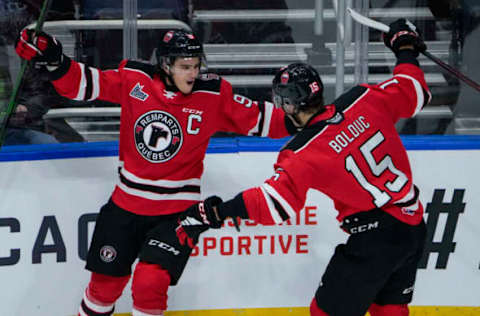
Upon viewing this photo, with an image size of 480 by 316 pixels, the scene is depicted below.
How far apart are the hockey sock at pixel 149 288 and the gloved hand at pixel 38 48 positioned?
0.76 m

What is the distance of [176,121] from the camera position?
2.57 m

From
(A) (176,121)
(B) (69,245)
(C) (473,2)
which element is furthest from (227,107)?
(C) (473,2)

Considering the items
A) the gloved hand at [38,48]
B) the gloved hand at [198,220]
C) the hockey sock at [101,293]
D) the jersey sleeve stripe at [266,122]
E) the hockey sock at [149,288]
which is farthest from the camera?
the jersey sleeve stripe at [266,122]

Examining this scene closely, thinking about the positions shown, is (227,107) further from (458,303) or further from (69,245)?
(458,303)

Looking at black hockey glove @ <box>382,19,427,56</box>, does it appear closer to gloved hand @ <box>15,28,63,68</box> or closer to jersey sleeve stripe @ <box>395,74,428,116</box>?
jersey sleeve stripe @ <box>395,74,428,116</box>

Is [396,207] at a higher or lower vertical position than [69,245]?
higher

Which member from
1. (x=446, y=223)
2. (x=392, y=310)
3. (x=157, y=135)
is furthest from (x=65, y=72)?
(x=446, y=223)

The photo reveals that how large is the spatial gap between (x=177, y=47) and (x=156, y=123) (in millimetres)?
269

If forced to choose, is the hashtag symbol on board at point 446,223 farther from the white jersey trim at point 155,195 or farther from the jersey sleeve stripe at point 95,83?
the jersey sleeve stripe at point 95,83

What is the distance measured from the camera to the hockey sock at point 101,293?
8.66 feet

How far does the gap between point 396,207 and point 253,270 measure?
88 centimetres

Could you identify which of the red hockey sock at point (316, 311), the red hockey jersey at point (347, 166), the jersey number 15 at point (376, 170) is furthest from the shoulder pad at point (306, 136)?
the red hockey sock at point (316, 311)

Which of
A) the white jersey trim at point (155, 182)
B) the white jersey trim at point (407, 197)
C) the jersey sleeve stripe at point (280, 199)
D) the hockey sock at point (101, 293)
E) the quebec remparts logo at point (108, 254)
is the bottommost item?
the hockey sock at point (101, 293)

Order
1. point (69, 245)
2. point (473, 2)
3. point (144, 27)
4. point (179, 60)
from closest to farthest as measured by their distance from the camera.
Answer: point (179, 60)
point (69, 245)
point (144, 27)
point (473, 2)
